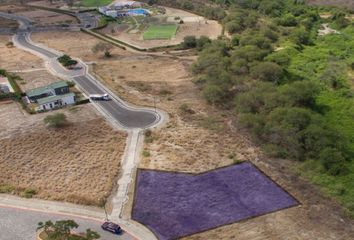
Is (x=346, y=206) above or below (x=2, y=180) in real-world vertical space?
above

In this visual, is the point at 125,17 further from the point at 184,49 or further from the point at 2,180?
the point at 2,180

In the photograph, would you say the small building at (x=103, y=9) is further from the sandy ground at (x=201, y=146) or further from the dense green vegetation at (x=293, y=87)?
the sandy ground at (x=201, y=146)

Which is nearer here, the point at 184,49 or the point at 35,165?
the point at 35,165

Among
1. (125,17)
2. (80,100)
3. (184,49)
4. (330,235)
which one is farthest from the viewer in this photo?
(125,17)

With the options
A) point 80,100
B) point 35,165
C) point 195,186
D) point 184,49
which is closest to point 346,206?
point 195,186

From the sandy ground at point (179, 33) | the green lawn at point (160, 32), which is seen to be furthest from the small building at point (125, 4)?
the green lawn at point (160, 32)

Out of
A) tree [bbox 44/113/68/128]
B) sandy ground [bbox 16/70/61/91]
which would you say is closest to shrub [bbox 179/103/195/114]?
tree [bbox 44/113/68/128]
